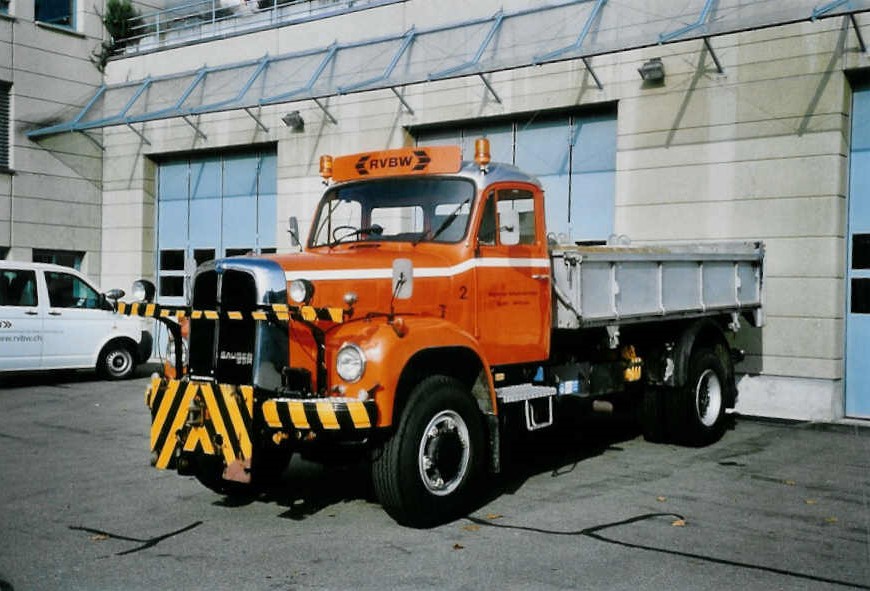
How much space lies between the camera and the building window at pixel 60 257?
20203 mm

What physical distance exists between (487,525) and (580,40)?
9064mm

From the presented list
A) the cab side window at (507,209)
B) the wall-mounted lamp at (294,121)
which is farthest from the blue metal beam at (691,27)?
the wall-mounted lamp at (294,121)

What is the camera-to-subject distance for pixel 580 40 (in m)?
13.8

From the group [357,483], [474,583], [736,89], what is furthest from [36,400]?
[736,89]

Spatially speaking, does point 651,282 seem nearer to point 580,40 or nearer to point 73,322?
point 580,40

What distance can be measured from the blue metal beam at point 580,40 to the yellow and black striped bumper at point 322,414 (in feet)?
28.6

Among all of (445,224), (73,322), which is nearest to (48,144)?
(73,322)

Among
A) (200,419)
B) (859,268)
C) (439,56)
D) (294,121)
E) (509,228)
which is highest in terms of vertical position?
(439,56)

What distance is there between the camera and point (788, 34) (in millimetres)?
12461

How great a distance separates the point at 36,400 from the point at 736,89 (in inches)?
437

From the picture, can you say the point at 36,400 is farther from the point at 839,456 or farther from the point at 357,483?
the point at 839,456

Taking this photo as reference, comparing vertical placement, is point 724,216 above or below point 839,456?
above

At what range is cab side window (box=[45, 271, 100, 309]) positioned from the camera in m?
15.1

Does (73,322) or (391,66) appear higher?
(391,66)
